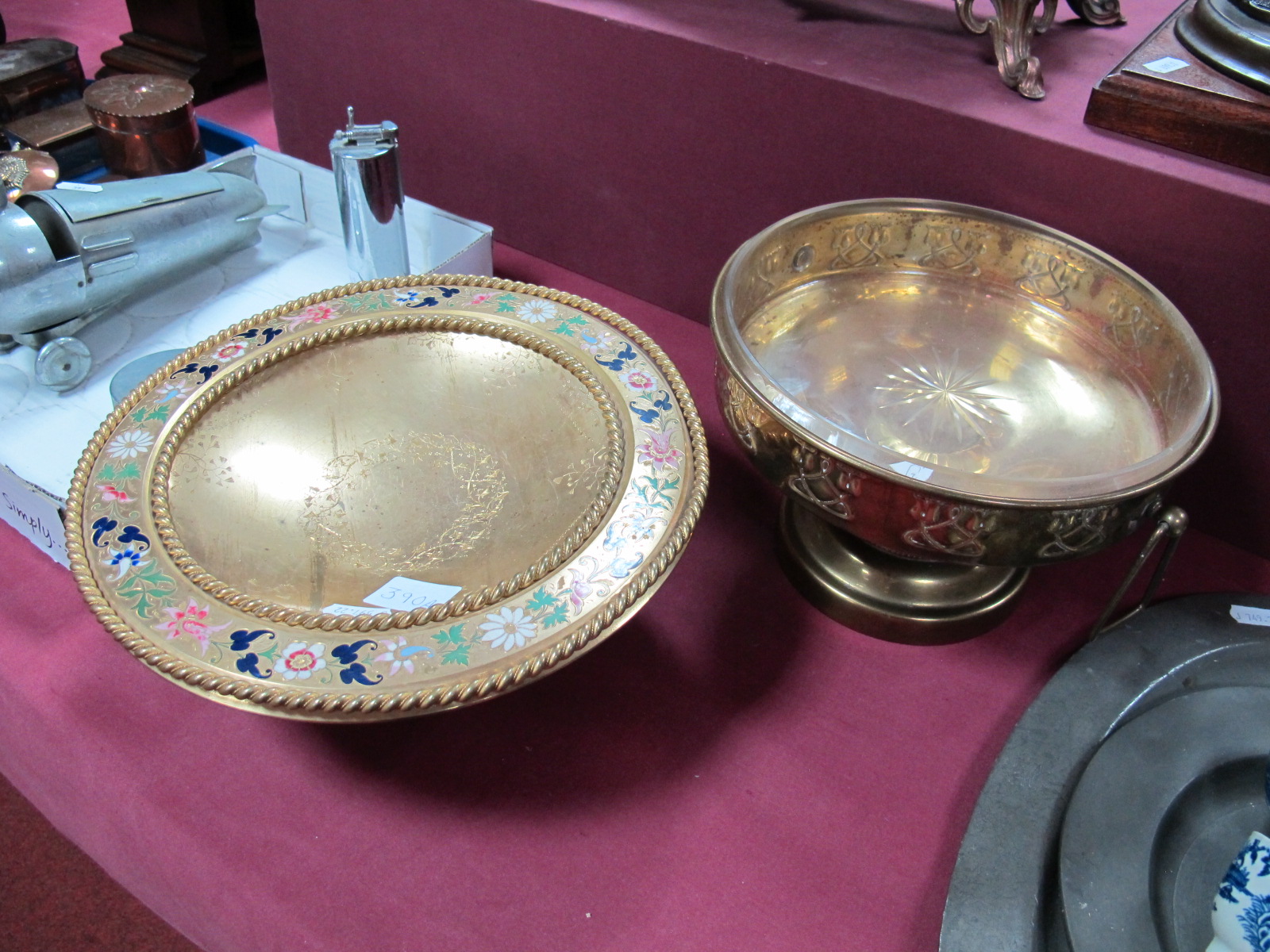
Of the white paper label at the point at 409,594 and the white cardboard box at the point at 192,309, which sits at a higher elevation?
the white paper label at the point at 409,594

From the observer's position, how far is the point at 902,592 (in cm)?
67

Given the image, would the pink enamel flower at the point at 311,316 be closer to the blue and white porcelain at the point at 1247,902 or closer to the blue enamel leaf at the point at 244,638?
the blue enamel leaf at the point at 244,638

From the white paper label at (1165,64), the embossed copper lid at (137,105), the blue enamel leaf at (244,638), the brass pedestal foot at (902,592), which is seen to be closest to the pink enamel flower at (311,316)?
the blue enamel leaf at (244,638)

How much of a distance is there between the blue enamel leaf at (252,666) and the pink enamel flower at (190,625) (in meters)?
0.02

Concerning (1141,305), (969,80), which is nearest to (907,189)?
(969,80)

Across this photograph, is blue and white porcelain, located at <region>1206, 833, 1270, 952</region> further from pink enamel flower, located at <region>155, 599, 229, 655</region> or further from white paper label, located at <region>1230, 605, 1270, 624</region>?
pink enamel flower, located at <region>155, 599, 229, 655</region>

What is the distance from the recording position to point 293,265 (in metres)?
0.95

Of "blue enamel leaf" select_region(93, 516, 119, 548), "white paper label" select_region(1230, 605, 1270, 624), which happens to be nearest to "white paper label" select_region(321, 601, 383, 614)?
"blue enamel leaf" select_region(93, 516, 119, 548)

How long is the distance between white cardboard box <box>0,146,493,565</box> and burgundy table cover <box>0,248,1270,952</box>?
0.07 m

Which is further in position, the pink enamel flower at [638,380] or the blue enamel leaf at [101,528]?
the pink enamel flower at [638,380]

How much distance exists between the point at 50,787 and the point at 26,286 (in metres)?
0.38

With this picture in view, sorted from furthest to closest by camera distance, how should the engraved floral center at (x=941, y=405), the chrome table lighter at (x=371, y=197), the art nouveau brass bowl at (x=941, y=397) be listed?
the chrome table lighter at (x=371, y=197)
the engraved floral center at (x=941, y=405)
the art nouveau brass bowl at (x=941, y=397)

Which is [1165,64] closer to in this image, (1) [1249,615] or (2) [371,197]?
(1) [1249,615]

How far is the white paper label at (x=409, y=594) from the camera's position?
19.8 inches
